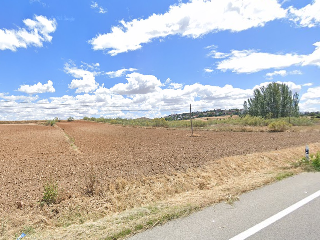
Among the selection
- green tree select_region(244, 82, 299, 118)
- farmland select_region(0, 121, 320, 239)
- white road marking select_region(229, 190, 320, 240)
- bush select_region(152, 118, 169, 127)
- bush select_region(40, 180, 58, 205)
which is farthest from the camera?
green tree select_region(244, 82, 299, 118)

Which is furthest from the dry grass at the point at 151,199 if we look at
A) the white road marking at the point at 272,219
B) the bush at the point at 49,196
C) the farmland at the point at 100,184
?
the white road marking at the point at 272,219

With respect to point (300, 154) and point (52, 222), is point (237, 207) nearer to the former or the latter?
point (52, 222)

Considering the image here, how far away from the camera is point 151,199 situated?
646cm

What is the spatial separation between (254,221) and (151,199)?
10.1 ft

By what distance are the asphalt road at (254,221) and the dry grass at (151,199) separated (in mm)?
324

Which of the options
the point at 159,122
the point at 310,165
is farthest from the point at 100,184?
the point at 159,122

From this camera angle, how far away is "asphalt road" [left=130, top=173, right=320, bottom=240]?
3.77 m

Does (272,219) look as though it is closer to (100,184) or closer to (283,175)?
Result: (283,175)

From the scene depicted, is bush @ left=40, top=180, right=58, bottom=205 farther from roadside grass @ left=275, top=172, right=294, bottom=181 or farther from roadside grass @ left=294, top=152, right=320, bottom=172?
roadside grass @ left=294, top=152, right=320, bottom=172

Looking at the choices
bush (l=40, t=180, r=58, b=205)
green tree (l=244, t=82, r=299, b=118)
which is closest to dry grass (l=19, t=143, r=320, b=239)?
bush (l=40, t=180, r=58, b=205)

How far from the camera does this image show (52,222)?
17.3 ft

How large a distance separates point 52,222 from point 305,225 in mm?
5459

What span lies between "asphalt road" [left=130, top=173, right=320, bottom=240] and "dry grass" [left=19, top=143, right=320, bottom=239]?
324 millimetres

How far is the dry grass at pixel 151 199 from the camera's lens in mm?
4328
